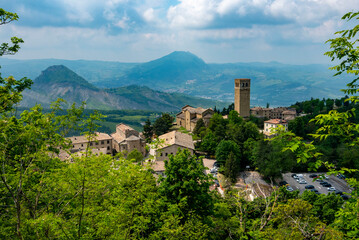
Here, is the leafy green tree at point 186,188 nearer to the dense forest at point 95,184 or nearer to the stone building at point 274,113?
the dense forest at point 95,184

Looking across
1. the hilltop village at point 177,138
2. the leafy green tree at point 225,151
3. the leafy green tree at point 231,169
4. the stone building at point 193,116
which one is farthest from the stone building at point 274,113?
the leafy green tree at point 231,169

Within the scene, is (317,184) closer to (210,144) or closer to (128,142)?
(210,144)

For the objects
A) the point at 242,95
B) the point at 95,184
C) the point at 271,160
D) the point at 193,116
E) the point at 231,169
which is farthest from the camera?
the point at 242,95

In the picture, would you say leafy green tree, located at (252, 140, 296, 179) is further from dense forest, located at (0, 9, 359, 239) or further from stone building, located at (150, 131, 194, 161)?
dense forest, located at (0, 9, 359, 239)

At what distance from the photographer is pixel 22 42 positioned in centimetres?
1266

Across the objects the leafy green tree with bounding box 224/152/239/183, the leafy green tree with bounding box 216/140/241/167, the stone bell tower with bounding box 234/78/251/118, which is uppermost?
the stone bell tower with bounding box 234/78/251/118

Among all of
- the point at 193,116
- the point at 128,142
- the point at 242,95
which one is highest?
the point at 242,95

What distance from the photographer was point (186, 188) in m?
16.8

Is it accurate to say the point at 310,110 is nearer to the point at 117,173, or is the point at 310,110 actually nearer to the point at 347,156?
the point at 347,156

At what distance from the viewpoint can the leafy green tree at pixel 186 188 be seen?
16.9 metres

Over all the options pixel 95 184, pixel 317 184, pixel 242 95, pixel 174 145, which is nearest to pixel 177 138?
pixel 174 145

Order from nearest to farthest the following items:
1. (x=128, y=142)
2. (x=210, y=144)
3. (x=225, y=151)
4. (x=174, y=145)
A: (x=174, y=145)
(x=225, y=151)
(x=128, y=142)
(x=210, y=144)

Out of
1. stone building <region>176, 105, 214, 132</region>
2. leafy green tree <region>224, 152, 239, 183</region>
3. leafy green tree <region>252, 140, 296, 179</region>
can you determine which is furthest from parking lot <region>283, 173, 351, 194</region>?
stone building <region>176, 105, 214, 132</region>

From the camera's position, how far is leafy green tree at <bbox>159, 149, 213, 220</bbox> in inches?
667
